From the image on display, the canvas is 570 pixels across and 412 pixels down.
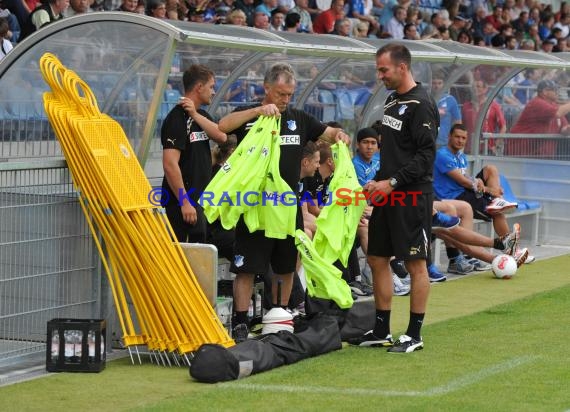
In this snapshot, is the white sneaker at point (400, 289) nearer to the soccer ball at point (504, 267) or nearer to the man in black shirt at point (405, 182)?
the soccer ball at point (504, 267)

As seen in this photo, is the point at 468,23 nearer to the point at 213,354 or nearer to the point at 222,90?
the point at 222,90

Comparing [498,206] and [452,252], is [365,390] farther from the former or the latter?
[498,206]

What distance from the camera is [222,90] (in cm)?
1159

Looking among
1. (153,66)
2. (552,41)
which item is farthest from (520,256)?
(552,41)

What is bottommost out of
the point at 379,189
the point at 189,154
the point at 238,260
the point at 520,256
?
the point at 520,256

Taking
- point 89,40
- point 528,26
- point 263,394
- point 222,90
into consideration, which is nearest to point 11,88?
point 89,40

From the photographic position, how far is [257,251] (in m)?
8.98

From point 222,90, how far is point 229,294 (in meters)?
2.64

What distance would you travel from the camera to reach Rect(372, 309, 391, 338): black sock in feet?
29.3

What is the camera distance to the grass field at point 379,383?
7023 mm

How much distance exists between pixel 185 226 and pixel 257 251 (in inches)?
27.3

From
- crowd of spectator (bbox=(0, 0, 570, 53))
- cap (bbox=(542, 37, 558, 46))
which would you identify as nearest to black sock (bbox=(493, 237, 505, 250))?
crowd of spectator (bbox=(0, 0, 570, 53))

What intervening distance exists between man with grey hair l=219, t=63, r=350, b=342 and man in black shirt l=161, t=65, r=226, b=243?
1.01 feet

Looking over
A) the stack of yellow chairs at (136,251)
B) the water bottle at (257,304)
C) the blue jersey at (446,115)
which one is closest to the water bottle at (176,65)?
the stack of yellow chairs at (136,251)
